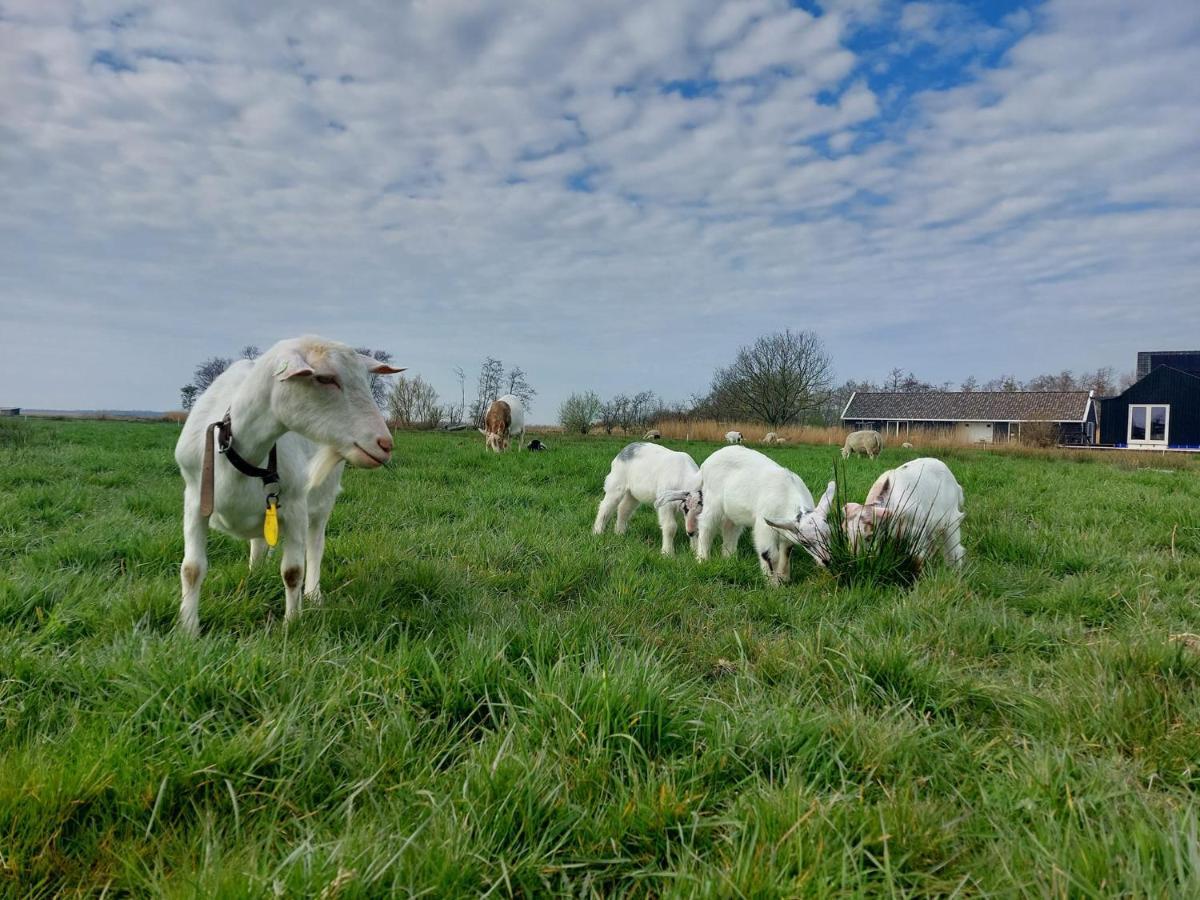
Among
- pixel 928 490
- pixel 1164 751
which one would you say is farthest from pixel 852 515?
pixel 1164 751

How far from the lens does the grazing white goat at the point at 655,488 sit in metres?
6.53

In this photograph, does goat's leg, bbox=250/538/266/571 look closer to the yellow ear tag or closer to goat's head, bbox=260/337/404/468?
the yellow ear tag

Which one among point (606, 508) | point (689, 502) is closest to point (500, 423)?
point (606, 508)

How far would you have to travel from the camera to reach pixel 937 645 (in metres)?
3.30

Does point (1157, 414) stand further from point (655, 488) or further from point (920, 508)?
point (655, 488)

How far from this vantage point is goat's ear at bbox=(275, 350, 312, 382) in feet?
9.35

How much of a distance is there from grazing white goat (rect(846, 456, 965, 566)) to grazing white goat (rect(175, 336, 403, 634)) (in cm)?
374

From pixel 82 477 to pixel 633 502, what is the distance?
25.4ft

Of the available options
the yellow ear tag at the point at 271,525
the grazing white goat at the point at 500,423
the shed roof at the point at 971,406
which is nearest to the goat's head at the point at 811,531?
the yellow ear tag at the point at 271,525

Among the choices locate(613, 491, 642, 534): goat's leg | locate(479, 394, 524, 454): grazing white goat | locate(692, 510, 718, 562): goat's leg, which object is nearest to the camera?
locate(692, 510, 718, 562): goat's leg

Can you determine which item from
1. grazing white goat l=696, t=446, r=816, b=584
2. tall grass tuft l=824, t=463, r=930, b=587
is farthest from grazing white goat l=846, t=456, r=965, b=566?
grazing white goat l=696, t=446, r=816, b=584

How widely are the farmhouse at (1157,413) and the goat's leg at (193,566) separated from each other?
5158 cm

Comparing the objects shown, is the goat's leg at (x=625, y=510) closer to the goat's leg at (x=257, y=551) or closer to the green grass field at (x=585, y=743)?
the green grass field at (x=585, y=743)

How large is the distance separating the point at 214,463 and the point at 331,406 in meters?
0.81
